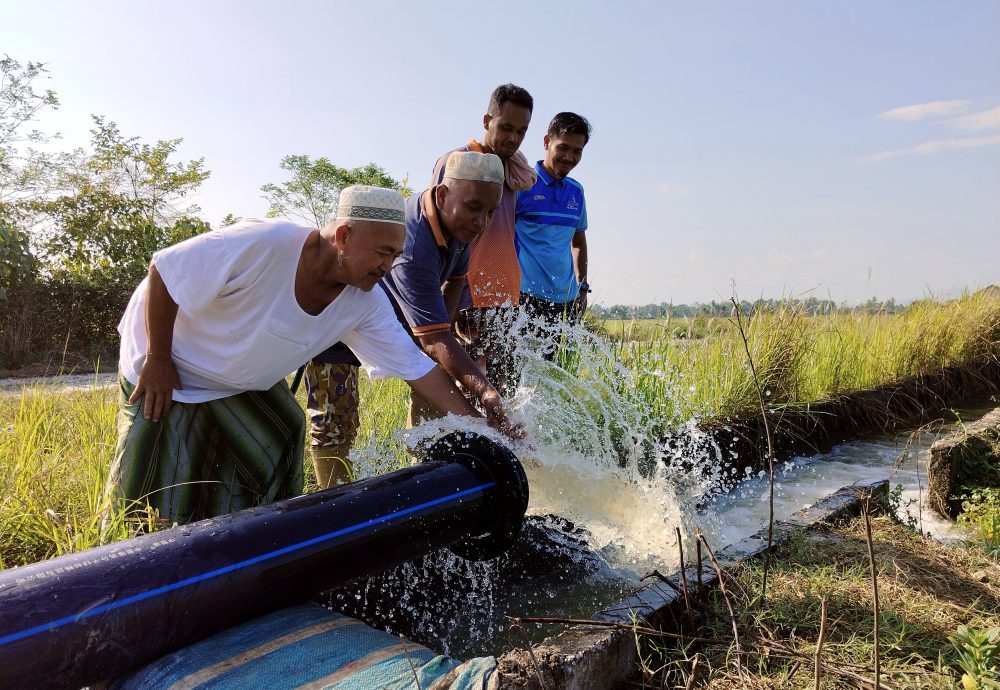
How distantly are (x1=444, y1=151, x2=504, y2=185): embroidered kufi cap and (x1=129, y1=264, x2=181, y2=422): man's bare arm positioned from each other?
1.23 metres

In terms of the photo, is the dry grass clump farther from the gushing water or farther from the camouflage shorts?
the camouflage shorts

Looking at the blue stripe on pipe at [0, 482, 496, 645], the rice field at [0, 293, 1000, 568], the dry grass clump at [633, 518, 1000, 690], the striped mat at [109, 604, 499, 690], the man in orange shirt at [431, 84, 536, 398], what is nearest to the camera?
the blue stripe on pipe at [0, 482, 496, 645]

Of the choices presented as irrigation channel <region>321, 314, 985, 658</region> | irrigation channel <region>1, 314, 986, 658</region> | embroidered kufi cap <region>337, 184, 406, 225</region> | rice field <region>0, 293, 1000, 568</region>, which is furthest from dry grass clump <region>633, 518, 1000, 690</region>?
rice field <region>0, 293, 1000, 568</region>

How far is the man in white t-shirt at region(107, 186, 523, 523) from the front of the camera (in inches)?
90.3

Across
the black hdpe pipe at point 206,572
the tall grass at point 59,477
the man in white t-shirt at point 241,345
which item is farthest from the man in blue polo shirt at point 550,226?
the black hdpe pipe at point 206,572

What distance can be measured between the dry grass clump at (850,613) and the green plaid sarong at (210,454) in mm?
1708

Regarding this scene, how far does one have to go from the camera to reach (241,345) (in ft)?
8.00

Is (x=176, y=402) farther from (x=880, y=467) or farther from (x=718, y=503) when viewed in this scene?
(x=880, y=467)

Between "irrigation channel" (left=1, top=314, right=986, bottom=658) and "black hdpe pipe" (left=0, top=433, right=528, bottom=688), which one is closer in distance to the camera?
"black hdpe pipe" (left=0, top=433, right=528, bottom=688)

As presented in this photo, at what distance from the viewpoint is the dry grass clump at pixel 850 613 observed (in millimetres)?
1863

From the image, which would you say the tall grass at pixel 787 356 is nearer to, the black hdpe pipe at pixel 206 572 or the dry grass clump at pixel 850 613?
the dry grass clump at pixel 850 613

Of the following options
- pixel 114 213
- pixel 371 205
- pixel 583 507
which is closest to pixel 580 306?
pixel 583 507

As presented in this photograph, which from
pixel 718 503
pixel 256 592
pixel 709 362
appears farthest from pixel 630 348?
pixel 256 592

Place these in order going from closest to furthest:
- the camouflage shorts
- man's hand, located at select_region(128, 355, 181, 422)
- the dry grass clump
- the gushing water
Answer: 1. the dry grass clump
2. man's hand, located at select_region(128, 355, 181, 422)
3. the gushing water
4. the camouflage shorts
